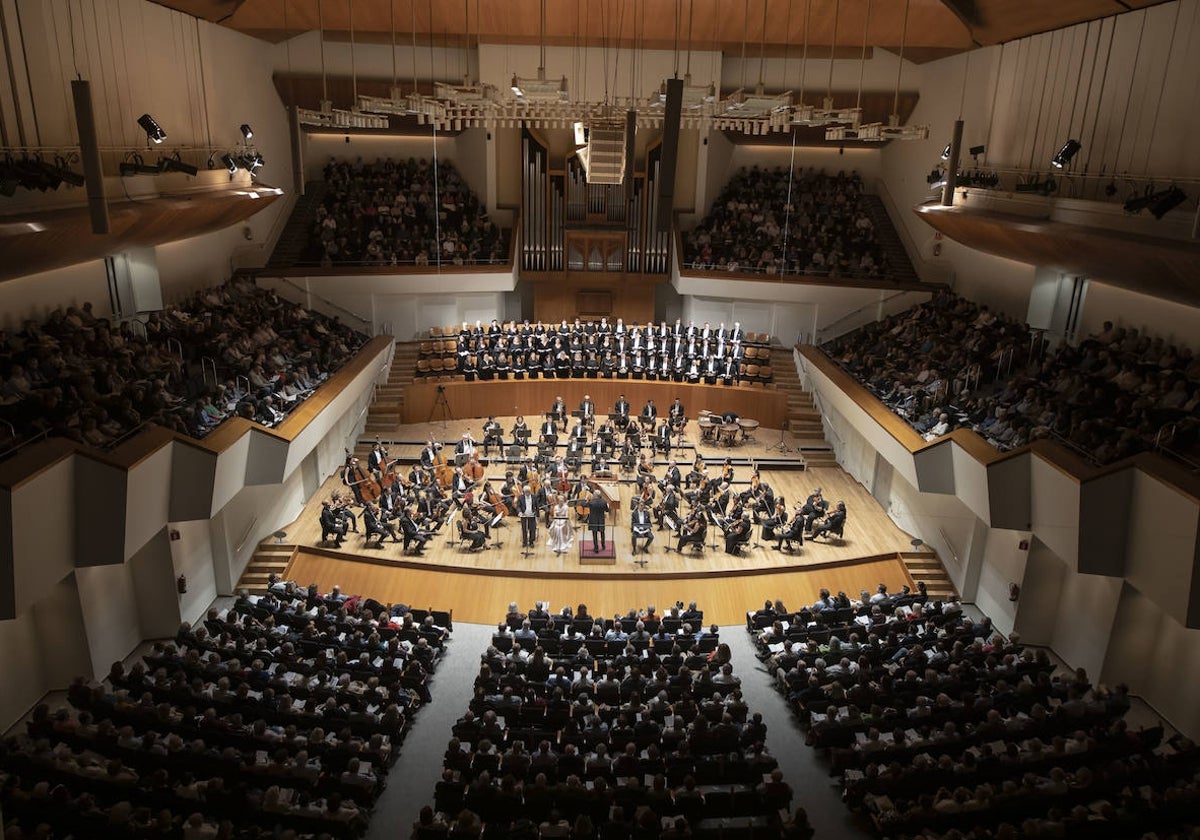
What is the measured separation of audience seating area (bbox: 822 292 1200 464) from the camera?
8781mm

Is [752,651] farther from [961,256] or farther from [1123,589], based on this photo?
[961,256]

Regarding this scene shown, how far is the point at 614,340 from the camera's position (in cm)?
1697

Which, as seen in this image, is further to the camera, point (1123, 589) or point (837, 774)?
point (1123, 589)

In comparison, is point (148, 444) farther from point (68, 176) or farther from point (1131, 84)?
point (1131, 84)

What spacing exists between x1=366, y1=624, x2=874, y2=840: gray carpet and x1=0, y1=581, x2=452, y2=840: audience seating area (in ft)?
0.56

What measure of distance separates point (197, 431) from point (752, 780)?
685cm

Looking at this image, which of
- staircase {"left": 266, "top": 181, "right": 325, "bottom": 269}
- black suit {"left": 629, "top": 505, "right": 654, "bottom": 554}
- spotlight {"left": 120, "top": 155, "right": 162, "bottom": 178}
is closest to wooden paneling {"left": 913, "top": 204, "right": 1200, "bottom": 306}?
black suit {"left": 629, "top": 505, "right": 654, "bottom": 554}

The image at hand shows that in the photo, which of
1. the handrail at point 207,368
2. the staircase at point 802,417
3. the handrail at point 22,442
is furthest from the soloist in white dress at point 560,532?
the handrail at point 22,442

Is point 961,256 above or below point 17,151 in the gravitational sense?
below

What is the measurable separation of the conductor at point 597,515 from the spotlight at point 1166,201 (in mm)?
7018

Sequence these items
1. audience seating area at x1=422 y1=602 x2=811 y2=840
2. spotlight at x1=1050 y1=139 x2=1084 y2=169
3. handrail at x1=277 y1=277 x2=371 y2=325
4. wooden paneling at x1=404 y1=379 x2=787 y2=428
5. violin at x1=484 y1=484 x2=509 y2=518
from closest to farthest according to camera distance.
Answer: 1. audience seating area at x1=422 y1=602 x2=811 y2=840
2. spotlight at x1=1050 y1=139 x2=1084 y2=169
3. violin at x1=484 y1=484 x2=509 y2=518
4. wooden paneling at x1=404 y1=379 x2=787 y2=428
5. handrail at x1=277 y1=277 x2=371 y2=325

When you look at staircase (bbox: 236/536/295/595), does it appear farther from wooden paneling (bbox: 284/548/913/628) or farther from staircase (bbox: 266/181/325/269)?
staircase (bbox: 266/181/325/269)

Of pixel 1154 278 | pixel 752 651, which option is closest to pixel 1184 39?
pixel 1154 278

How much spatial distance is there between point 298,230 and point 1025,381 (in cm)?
1416
